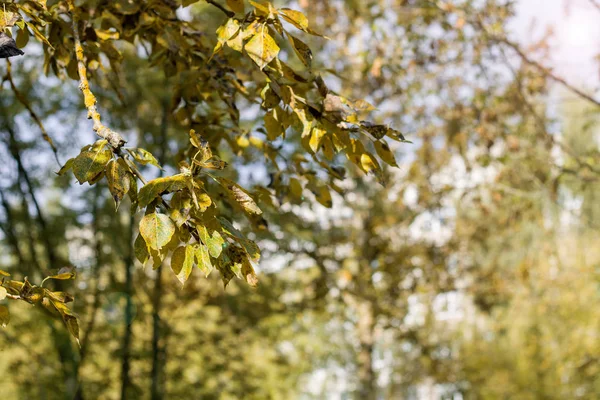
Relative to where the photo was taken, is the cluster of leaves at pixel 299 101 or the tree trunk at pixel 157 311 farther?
the tree trunk at pixel 157 311

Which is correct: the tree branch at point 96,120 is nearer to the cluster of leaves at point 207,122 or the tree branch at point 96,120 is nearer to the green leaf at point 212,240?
the cluster of leaves at point 207,122

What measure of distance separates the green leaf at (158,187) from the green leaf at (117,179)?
6 centimetres

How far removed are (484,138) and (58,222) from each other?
15.0ft

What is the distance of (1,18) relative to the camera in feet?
4.98

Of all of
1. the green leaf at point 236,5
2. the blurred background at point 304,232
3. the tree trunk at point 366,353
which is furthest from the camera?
the tree trunk at point 366,353

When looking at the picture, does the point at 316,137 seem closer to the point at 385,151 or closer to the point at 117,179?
the point at 385,151

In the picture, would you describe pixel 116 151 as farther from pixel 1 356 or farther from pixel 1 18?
pixel 1 356

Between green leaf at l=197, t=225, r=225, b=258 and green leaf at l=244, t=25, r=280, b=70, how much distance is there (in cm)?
40

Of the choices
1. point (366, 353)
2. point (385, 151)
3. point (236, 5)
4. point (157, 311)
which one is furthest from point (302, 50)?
point (366, 353)

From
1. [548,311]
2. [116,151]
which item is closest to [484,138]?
[116,151]

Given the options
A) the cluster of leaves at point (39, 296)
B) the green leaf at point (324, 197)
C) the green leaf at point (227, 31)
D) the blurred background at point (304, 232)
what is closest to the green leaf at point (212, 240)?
the cluster of leaves at point (39, 296)

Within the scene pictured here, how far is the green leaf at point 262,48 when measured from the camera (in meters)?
1.47

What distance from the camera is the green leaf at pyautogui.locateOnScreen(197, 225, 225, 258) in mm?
1343

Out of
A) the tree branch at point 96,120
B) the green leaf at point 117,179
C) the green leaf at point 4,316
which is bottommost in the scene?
the green leaf at point 4,316
